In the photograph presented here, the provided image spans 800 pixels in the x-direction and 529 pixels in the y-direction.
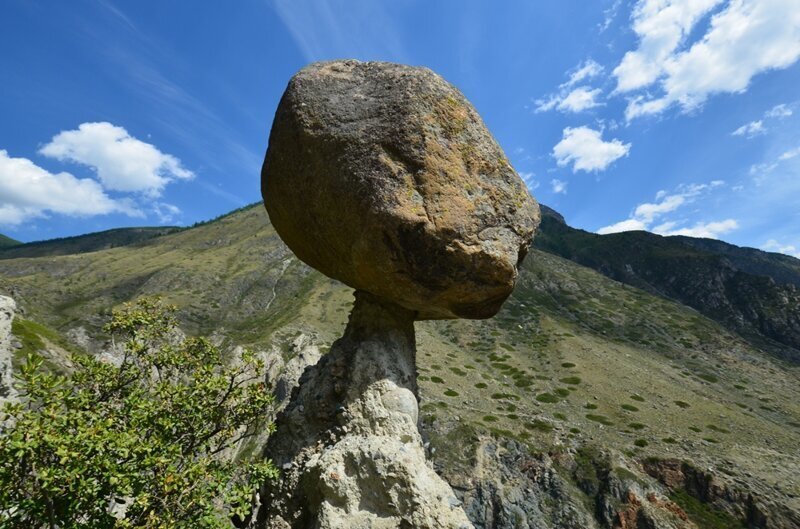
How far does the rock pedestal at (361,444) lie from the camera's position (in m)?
11.6

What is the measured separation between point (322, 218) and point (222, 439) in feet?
22.7

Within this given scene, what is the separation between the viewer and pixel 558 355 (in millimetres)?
105250

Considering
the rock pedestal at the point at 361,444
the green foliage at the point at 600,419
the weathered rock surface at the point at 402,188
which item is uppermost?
the weathered rock surface at the point at 402,188

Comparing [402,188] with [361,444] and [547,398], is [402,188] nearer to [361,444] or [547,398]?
[361,444]

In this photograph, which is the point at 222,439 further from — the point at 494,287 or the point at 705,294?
the point at 705,294

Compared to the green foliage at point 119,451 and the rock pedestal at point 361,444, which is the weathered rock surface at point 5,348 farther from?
the rock pedestal at point 361,444

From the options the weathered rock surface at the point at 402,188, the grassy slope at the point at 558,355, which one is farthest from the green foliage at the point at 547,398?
the weathered rock surface at the point at 402,188

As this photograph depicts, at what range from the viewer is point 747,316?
177250mm

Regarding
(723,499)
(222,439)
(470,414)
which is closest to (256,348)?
(470,414)

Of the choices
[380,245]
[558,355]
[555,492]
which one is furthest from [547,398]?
[380,245]

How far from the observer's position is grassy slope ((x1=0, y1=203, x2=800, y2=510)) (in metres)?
68.3

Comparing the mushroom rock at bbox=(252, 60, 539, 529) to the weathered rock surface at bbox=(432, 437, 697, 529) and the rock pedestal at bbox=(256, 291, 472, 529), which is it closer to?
the rock pedestal at bbox=(256, 291, 472, 529)

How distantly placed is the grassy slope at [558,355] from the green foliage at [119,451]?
171 feet

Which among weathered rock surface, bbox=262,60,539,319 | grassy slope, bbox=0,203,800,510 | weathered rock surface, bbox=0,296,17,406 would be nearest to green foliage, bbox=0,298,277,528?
weathered rock surface, bbox=262,60,539,319
